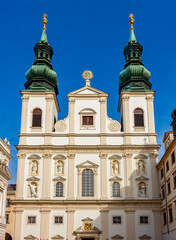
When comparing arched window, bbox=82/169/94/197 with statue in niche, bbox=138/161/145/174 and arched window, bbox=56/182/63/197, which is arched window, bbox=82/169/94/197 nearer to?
arched window, bbox=56/182/63/197

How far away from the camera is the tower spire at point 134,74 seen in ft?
130

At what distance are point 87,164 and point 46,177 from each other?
427 cm

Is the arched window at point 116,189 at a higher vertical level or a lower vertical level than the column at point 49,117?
lower

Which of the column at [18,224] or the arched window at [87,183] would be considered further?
the arched window at [87,183]

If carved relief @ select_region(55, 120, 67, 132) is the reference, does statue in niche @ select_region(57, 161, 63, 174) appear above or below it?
below

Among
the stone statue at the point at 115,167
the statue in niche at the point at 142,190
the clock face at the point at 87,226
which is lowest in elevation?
the clock face at the point at 87,226

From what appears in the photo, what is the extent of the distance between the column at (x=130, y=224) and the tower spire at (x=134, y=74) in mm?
13273

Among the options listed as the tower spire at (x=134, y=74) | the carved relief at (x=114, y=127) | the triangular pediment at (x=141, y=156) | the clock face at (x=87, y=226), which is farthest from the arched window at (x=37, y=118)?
the clock face at (x=87, y=226)

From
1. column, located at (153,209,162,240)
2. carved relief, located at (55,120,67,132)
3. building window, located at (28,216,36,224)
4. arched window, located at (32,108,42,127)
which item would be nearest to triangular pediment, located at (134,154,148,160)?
column, located at (153,209,162,240)

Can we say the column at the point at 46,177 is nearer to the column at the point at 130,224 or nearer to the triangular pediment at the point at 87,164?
the triangular pediment at the point at 87,164

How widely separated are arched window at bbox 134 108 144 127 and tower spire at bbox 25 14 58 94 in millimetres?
9765

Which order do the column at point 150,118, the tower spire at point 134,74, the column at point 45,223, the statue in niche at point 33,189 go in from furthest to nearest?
the tower spire at point 134,74 < the column at point 150,118 < the statue in niche at point 33,189 < the column at point 45,223

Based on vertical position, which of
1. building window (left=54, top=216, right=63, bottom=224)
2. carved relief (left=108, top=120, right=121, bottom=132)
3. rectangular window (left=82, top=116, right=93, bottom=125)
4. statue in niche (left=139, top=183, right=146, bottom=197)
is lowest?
building window (left=54, top=216, right=63, bottom=224)

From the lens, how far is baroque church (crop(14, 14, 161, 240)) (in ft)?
109
